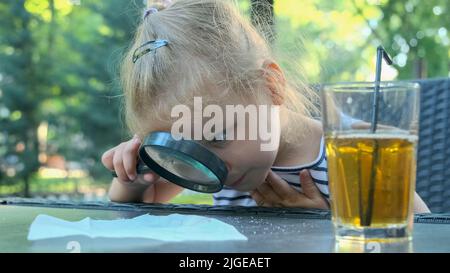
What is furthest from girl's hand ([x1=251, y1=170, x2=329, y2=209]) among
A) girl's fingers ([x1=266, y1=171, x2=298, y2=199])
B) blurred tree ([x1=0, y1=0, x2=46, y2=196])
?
blurred tree ([x1=0, y1=0, x2=46, y2=196])

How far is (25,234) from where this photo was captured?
1.90 ft

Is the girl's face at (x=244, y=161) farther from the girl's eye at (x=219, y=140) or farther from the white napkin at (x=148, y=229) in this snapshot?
the white napkin at (x=148, y=229)

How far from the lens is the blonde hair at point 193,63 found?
1.02 meters

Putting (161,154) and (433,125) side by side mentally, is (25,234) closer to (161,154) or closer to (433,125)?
(161,154)

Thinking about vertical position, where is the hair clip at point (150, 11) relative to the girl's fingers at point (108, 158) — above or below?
above

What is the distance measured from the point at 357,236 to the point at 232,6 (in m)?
0.77

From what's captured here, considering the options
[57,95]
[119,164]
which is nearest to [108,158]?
[119,164]

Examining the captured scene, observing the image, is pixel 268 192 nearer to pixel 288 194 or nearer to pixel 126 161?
pixel 288 194

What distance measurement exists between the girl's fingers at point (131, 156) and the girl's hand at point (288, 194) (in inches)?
10.2

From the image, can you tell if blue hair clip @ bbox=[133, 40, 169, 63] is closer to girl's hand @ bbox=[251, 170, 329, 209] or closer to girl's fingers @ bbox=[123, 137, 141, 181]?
girl's fingers @ bbox=[123, 137, 141, 181]

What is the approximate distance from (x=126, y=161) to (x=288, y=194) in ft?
1.11

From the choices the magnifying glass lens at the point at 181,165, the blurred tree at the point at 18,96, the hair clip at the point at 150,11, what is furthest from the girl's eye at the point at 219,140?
the blurred tree at the point at 18,96

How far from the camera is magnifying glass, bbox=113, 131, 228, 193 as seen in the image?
801mm

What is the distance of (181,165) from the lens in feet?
2.83
